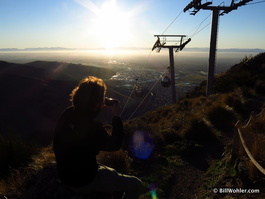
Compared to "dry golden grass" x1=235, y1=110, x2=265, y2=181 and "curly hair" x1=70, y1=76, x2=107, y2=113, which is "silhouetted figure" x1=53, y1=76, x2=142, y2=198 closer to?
"curly hair" x1=70, y1=76, x2=107, y2=113

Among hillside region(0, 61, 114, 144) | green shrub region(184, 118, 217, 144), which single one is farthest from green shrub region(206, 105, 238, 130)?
hillside region(0, 61, 114, 144)

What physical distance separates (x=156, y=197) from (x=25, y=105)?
54895 millimetres

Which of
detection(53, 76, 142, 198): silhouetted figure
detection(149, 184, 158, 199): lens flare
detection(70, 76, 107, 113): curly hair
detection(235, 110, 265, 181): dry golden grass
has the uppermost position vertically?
detection(70, 76, 107, 113): curly hair

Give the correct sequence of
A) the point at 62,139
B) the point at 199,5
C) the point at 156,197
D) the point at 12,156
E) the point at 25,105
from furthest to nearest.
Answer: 1. the point at 25,105
2. the point at 199,5
3. the point at 12,156
4. the point at 156,197
5. the point at 62,139

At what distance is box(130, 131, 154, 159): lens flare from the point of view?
6.52 meters

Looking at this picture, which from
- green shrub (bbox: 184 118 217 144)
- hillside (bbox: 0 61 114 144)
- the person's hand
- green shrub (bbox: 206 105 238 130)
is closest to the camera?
the person's hand

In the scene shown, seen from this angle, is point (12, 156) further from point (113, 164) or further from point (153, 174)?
point (153, 174)

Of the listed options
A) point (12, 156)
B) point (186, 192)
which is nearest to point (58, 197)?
point (186, 192)

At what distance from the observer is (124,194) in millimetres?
3334

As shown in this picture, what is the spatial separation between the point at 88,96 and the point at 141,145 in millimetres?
4690

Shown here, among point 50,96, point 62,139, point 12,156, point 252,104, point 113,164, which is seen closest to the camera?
point 62,139

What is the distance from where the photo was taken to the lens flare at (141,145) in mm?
6520

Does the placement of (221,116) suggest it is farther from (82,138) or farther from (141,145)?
(82,138)

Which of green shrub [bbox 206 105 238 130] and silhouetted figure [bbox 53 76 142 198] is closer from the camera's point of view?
silhouetted figure [bbox 53 76 142 198]
